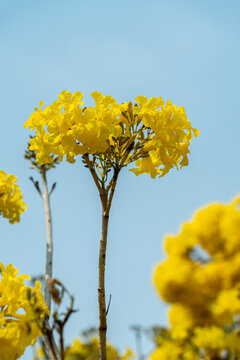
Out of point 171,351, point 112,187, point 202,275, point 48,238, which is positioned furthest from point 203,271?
point 112,187

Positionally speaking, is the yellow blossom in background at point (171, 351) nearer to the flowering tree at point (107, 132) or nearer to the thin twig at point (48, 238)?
the thin twig at point (48, 238)

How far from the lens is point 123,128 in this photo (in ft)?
9.27

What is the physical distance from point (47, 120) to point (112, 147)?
38 cm

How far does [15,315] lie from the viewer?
95.4 inches

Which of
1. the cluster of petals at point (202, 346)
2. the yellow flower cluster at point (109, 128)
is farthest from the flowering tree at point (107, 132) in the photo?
the cluster of petals at point (202, 346)

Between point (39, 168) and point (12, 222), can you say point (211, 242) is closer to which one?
point (39, 168)

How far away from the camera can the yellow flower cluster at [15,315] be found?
2281 millimetres

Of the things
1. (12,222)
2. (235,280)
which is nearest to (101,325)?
(12,222)

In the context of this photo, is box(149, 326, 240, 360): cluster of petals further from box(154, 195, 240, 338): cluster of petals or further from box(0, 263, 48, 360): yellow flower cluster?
box(0, 263, 48, 360): yellow flower cluster

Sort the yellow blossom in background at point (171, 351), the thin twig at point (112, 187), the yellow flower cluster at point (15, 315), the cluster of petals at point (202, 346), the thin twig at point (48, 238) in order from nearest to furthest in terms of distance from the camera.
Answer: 1. the yellow flower cluster at point (15, 315)
2. the thin twig at point (112, 187)
3. the thin twig at point (48, 238)
4. the cluster of petals at point (202, 346)
5. the yellow blossom in background at point (171, 351)

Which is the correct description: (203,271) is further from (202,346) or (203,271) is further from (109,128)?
(109,128)

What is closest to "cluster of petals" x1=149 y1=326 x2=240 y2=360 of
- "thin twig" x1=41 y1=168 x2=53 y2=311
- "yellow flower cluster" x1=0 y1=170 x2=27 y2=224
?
"thin twig" x1=41 y1=168 x2=53 y2=311

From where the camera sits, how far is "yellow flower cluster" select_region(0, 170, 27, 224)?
279cm

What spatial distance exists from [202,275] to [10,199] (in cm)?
1430
